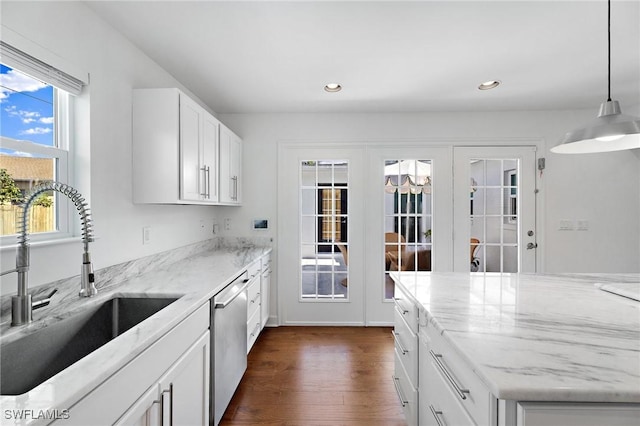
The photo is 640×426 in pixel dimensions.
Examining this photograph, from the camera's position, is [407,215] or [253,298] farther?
[407,215]

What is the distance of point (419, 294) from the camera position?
158 centimetres

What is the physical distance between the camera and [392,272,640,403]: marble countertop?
2.51 ft

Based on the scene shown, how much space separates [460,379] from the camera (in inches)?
40.4

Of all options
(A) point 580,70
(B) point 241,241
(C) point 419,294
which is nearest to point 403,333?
(C) point 419,294

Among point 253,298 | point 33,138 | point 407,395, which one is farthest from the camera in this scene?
point 253,298

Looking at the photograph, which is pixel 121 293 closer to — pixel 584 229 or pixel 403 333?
pixel 403 333

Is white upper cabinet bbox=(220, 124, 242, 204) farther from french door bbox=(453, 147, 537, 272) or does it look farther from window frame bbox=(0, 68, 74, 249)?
french door bbox=(453, 147, 537, 272)

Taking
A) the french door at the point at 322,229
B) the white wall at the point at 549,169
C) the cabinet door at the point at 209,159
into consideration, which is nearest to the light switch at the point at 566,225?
the white wall at the point at 549,169

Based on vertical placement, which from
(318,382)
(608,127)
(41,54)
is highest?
(41,54)

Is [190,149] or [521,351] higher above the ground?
[190,149]

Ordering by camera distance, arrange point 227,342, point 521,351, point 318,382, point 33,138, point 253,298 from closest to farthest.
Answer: point 521,351 < point 33,138 < point 227,342 < point 318,382 < point 253,298

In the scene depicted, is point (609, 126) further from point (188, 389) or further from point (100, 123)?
point (100, 123)

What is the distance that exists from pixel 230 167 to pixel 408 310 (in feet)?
7.22

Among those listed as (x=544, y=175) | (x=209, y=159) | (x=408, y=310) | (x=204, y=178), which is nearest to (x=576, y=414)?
(x=408, y=310)
